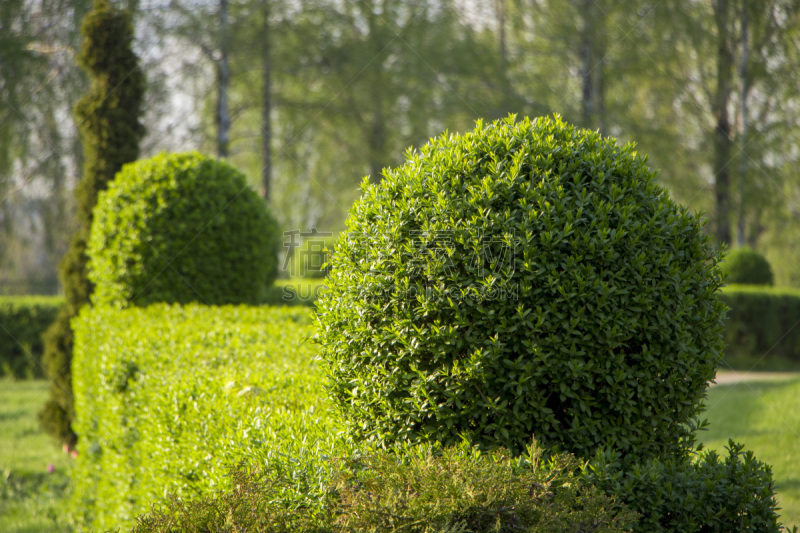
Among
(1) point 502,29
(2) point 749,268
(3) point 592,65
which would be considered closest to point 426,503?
(2) point 749,268

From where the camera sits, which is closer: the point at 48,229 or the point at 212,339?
the point at 212,339

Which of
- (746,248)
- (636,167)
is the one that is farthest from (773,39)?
(636,167)

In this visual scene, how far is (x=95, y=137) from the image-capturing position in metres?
7.87

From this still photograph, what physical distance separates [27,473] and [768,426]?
8775 mm

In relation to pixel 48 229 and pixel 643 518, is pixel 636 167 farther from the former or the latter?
pixel 48 229

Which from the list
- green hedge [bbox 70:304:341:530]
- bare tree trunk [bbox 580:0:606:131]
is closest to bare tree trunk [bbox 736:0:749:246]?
bare tree trunk [bbox 580:0:606:131]

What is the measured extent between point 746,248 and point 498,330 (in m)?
15.6

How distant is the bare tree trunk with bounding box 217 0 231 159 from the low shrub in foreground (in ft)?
42.9

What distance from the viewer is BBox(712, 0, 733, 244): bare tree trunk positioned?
18516 mm

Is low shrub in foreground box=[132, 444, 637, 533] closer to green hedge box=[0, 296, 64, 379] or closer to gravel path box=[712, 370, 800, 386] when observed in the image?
gravel path box=[712, 370, 800, 386]

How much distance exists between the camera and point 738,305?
1348 centimetres

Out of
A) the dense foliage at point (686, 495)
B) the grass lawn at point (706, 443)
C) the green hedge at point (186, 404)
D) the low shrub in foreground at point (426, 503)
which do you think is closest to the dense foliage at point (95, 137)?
the grass lawn at point (706, 443)

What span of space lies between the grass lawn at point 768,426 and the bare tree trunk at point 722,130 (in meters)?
9.93

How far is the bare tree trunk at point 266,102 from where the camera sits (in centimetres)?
1681
